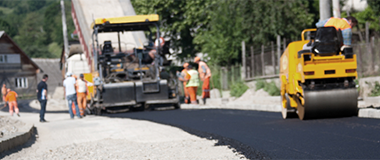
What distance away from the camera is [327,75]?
7.64 metres

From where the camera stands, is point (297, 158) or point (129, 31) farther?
point (129, 31)

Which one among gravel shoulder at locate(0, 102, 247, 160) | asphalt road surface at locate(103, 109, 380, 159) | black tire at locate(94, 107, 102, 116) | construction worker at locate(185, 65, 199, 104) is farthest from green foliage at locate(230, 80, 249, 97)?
asphalt road surface at locate(103, 109, 380, 159)

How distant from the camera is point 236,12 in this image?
862 inches

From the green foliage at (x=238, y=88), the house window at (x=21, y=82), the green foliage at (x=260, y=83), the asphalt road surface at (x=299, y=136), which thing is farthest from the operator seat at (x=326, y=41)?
the house window at (x=21, y=82)

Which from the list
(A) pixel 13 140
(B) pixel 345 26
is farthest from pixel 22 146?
(B) pixel 345 26

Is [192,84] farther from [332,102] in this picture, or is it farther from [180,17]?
[180,17]

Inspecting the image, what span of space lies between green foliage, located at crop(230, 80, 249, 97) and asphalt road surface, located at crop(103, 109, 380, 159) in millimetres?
10681

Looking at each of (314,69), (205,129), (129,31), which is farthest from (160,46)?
(314,69)

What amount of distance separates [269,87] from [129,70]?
516cm

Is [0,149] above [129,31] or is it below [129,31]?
below

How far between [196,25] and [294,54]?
19.6 m

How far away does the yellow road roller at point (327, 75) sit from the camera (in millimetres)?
7496

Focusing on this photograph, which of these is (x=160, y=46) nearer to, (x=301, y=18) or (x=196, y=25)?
(x=301, y=18)

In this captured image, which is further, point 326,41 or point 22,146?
point 22,146
